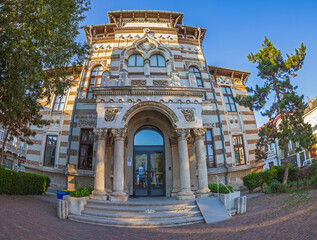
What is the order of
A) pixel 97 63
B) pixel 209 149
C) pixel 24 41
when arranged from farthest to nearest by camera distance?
pixel 97 63 → pixel 209 149 → pixel 24 41

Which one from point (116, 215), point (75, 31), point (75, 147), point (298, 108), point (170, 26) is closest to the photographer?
point (116, 215)

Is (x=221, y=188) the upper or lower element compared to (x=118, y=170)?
lower

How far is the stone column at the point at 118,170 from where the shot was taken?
1027 centimetres

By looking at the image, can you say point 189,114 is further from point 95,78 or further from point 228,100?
point 95,78

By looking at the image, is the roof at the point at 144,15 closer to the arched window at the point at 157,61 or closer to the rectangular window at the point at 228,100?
the arched window at the point at 157,61

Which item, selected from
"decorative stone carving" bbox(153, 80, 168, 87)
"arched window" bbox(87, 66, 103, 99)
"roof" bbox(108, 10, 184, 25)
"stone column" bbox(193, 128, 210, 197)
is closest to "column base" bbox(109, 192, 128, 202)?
"stone column" bbox(193, 128, 210, 197)

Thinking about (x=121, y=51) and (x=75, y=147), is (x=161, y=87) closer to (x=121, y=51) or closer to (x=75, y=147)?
(x=121, y=51)

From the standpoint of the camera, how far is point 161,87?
473 inches

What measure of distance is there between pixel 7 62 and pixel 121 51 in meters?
9.54

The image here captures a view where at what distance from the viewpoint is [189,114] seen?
1199 cm

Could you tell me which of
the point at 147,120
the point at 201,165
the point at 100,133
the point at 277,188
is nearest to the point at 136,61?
the point at 147,120

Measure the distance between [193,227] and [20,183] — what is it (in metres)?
9.89

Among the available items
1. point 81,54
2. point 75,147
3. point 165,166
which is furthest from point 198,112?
point 75,147

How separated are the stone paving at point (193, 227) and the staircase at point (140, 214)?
0.41 m
